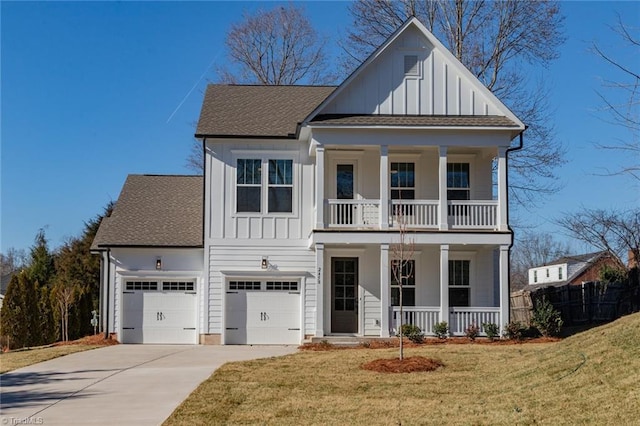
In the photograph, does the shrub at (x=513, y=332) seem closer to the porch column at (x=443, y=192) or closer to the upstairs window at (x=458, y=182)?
the porch column at (x=443, y=192)

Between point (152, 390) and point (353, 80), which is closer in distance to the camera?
point (152, 390)

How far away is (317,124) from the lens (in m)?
22.7

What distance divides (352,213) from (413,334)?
13.4 feet

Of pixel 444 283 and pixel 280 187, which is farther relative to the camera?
pixel 280 187

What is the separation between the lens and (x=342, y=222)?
23375 millimetres

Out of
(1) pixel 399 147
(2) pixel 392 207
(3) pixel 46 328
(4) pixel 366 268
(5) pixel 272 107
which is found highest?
(5) pixel 272 107

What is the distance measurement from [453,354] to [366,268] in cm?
705

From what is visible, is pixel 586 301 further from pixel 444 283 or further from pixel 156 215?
pixel 156 215

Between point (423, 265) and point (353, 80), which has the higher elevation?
point (353, 80)

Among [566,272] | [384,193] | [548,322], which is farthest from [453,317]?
[566,272]

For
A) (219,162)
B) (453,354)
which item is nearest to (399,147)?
(219,162)

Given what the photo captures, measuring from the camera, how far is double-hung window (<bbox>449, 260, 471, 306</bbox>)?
24.5 m

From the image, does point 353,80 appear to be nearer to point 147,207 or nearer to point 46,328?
point 147,207

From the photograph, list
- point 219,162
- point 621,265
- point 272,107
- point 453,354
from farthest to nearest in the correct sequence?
point 621,265, point 272,107, point 219,162, point 453,354
